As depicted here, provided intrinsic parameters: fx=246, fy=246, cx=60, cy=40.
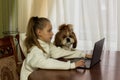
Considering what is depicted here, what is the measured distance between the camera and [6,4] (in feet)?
10.8

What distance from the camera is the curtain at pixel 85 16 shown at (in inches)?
107

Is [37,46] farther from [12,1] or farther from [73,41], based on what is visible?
[12,1]

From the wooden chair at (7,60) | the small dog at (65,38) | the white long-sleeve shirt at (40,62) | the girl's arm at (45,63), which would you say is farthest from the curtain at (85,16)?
the girl's arm at (45,63)

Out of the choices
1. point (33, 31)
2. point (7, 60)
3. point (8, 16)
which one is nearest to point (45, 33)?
point (33, 31)

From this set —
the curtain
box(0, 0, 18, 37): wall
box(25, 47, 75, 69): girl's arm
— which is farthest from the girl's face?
box(0, 0, 18, 37): wall

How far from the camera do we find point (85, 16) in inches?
111

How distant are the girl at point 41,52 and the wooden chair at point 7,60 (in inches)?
10.7

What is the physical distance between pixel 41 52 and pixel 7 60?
465 mm

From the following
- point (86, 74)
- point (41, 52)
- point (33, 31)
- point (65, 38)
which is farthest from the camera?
point (65, 38)

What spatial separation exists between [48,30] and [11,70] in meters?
0.53

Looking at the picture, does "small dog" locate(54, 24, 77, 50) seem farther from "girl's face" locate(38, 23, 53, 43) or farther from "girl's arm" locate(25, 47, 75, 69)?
"girl's arm" locate(25, 47, 75, 69)

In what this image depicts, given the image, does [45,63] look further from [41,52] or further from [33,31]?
[33,31]

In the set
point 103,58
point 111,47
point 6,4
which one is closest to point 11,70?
point 103,58

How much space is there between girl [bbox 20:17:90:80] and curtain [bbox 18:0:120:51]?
866 mm
